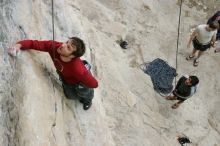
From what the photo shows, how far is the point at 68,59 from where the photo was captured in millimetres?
5449

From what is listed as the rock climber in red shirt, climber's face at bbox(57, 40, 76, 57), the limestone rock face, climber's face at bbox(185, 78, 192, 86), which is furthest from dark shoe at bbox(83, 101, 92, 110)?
climber's face at bbox(185, 78, 192, 86)

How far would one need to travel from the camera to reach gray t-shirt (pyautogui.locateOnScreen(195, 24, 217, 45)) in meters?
9.48

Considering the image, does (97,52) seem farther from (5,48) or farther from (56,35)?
(5,48)

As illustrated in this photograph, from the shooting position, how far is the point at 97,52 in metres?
8.83

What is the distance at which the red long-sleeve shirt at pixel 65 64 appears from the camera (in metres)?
5.48

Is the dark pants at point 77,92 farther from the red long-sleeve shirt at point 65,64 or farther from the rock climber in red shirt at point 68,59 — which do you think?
the red long-sleeve shirt at point 65,64

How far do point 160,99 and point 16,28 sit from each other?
4.72m

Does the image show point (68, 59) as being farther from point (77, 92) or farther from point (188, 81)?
point (188, 81)

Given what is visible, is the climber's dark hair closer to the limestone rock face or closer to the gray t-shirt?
the limestone rock face

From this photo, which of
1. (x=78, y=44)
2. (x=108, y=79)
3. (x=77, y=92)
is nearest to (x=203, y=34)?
(x=108, y=79)

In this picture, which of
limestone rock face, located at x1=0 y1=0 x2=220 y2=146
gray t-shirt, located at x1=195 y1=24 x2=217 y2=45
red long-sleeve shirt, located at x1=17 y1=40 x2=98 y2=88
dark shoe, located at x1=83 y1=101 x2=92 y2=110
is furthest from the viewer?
gray t-shirt, located at x1=195 y1=24 x2=217 y2=45

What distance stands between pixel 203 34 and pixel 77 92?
4541 millimetres

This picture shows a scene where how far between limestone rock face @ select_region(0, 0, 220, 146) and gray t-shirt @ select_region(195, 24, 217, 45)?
1.21 metres

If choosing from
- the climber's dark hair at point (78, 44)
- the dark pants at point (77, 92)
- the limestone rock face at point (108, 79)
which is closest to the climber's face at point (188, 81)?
the limestone rock face at point (108, 79)
